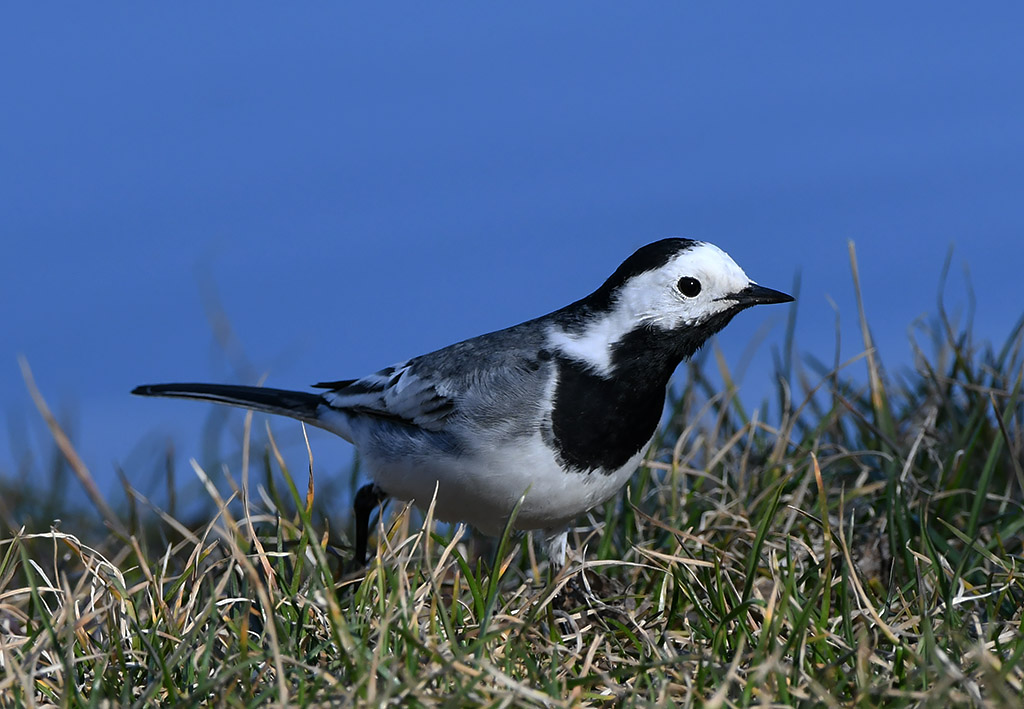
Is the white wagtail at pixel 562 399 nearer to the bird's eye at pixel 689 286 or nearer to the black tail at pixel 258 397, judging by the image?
the bird's eye at pixel 689 286

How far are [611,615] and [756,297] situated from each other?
136 cm

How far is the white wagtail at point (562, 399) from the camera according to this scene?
448cm

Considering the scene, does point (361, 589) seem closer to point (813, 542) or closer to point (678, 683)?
point (678, 683)

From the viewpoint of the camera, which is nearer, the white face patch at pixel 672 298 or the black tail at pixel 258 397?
the white face patch at pixel 672 298

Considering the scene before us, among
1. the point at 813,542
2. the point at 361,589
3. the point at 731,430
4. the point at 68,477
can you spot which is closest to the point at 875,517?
the point at 813,542

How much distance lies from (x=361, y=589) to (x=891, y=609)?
1786mm

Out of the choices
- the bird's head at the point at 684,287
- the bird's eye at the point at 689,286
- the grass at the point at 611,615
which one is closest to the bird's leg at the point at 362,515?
the grass at the point at 611,615

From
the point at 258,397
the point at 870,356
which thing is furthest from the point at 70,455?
the point at 870,356

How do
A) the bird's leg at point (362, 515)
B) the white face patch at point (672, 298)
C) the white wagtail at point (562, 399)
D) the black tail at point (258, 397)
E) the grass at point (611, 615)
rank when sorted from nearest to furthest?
the grass at point (611, 615) < the white wagtail at point (562, 399) < the white face patch at point (672, 298) < the bird's leg at point (362, 515) < the black tail at point (258, 397)

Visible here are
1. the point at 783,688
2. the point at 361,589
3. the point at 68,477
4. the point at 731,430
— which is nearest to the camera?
the point at 783,688

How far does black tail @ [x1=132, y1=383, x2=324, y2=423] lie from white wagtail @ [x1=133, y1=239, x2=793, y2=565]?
2.60 feet

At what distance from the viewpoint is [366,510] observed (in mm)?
5199

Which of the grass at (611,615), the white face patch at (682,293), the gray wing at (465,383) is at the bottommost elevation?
the grass at (611,615)

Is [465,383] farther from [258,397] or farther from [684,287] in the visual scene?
[258,397]
